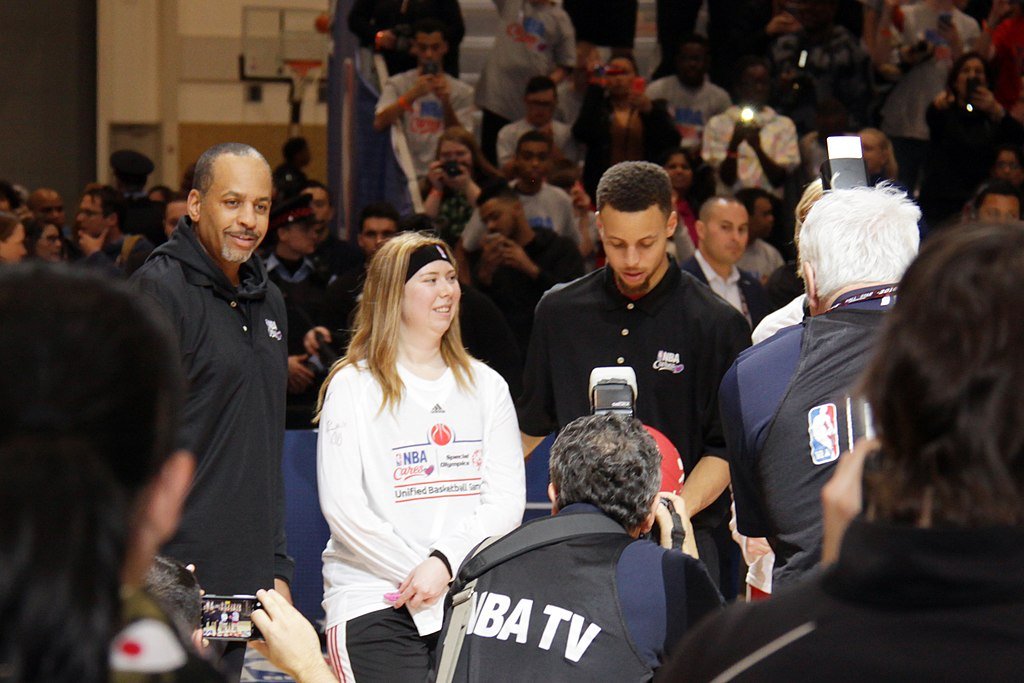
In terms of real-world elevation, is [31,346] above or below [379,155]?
below

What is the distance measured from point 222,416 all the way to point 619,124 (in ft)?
19.3

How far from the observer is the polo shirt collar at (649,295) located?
446cm

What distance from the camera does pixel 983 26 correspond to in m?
10.2

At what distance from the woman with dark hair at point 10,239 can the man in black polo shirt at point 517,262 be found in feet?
7.53

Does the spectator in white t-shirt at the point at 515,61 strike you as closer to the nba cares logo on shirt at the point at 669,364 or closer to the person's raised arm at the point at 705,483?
the nba cares logo on shirt at the point at 669,364

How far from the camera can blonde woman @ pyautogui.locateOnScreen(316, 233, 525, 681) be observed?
396cm

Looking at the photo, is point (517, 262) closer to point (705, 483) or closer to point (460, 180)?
point (460, 180)

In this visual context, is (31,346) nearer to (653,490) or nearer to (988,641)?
(988,641)

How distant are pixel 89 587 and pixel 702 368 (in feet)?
11.1

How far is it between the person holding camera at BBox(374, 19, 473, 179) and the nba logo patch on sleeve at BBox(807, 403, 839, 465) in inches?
263

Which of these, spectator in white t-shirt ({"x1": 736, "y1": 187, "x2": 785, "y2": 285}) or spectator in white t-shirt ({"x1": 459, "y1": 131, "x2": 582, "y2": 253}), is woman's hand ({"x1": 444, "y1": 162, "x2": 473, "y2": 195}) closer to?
spectator in white t-shirt ({"x1": 459, "y1": 131, "x2": 582, "y2": 253})

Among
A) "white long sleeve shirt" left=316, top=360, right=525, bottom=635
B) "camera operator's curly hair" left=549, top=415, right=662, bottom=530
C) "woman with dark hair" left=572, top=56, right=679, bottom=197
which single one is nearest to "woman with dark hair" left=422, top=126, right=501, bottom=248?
"woman with dark hair" left=572, top=56, right=679, bottom=197

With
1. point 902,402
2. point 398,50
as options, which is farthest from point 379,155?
point 902,402

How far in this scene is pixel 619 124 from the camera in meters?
9.26
